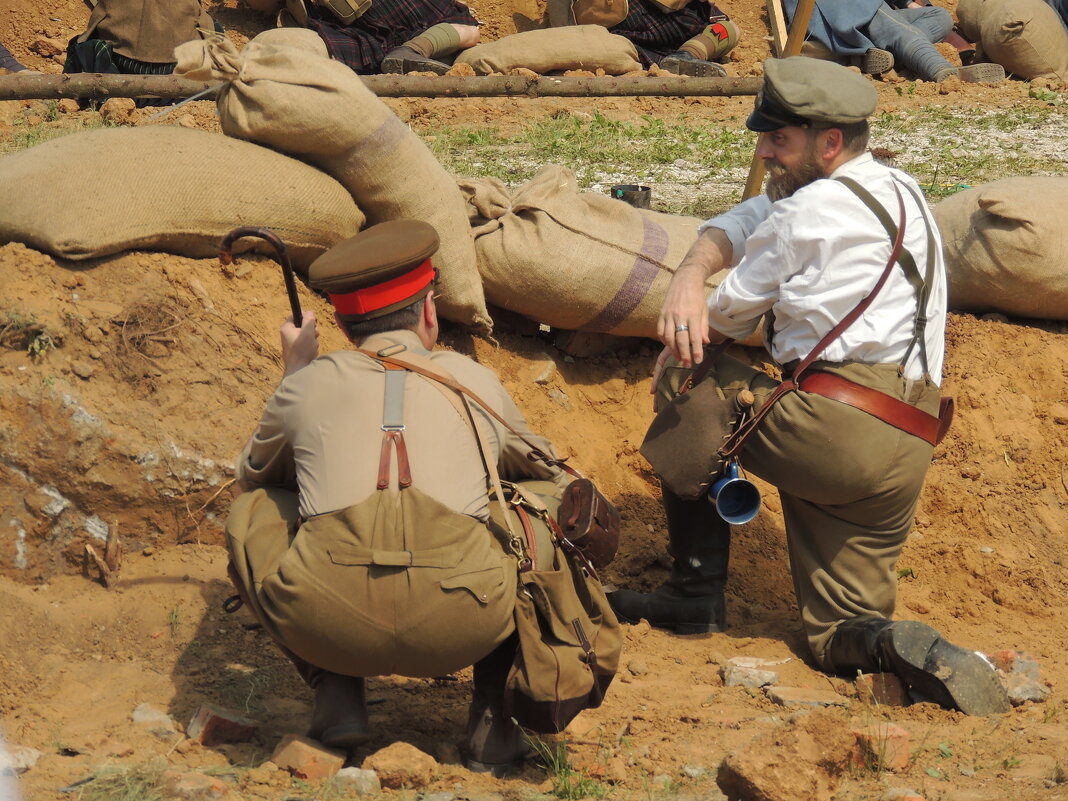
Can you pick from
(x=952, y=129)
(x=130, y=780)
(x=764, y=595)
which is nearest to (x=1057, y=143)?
(x=952, y=129)

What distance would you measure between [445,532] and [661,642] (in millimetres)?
1377

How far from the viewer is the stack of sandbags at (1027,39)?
9.61m

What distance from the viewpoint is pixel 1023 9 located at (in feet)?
32.3

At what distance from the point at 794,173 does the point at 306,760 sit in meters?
1.98

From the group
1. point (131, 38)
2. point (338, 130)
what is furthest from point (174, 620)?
point (131, 38)

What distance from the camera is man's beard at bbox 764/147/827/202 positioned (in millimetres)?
3426

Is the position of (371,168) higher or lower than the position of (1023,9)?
higher

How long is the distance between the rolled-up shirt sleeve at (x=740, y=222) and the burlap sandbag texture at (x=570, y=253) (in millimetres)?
987

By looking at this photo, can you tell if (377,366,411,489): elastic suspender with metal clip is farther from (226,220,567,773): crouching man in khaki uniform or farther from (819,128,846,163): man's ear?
(819,128,846,163): man's ear

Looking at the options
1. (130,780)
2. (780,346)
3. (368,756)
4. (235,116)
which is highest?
(235,116)

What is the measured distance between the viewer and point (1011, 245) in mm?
4855

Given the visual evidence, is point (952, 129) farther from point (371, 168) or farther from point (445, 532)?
point (445, 532)

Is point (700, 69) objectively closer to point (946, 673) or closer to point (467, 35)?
point (467, 35)

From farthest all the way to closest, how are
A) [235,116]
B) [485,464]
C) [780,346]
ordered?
[235,116] < [780,346] < [485,464]
